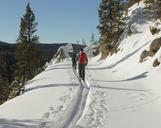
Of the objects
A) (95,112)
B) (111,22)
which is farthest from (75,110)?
(111,22)

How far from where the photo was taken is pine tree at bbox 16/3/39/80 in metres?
59.8

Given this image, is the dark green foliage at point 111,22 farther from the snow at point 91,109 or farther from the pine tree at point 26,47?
the snow at point 91,109

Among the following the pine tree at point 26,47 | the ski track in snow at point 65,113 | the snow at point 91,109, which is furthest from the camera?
the pine tree at point 26,47

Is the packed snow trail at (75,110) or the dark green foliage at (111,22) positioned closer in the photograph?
the packed snow trail at (75,110)

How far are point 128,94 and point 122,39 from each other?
27636 mm

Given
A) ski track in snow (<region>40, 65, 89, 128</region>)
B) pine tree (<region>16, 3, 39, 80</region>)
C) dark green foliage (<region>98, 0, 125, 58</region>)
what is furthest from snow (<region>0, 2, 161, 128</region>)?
pine tree (<region>16, 3, 39, 80</region>)

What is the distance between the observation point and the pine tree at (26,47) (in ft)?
196

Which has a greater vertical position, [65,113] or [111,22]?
[111,22]

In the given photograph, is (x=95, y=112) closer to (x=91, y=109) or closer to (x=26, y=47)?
(x=91, y=109)

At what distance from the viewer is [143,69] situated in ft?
74.6

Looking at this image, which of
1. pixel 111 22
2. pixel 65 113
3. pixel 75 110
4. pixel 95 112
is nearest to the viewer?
pixel 65 113

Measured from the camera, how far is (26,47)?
6091cm

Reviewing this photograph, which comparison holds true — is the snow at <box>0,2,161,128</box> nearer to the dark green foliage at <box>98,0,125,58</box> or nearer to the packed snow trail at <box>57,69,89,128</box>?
the packed snow trail at <box>57,69,89,128</box>

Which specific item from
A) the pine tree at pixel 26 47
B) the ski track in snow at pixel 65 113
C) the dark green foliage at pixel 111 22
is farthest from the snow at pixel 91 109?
the pine tree at pixel 26 47
